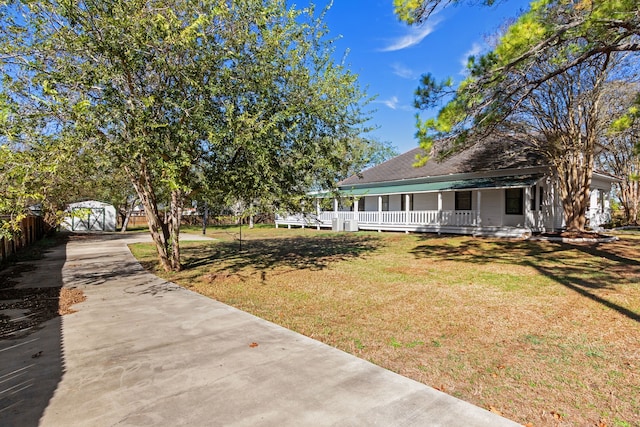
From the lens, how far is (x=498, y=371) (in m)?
3.67

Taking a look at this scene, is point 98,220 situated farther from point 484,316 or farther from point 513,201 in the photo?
point 484,316

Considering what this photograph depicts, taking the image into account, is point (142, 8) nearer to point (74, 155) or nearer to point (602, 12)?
point (74, 155)

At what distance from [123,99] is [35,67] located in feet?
5.12

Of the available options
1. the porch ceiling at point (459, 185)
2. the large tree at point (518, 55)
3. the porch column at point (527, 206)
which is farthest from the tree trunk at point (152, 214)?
the porch column at point (527, 206)

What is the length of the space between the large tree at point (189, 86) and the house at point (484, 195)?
665 cm

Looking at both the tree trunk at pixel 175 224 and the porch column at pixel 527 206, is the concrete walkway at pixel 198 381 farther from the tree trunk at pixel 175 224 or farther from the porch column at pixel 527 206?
the porch column at pixel 527 206

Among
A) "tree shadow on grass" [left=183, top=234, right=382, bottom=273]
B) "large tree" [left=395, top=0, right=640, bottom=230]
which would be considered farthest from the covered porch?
"large tree" [left=395, top=0, right=640, bottom=230]

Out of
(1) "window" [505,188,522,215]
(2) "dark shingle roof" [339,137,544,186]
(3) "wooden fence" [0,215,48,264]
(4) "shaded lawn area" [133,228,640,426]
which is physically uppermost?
(2) "dark shingle roof" [339,137,544,186]

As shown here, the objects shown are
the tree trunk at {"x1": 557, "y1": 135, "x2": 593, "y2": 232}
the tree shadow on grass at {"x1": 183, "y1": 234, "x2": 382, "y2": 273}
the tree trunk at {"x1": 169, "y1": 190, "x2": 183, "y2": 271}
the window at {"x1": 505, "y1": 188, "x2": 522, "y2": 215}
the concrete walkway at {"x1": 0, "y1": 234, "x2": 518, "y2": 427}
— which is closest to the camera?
the concrete walkway at {"x1": 0, "y1": 234, "x2": 518, "y2": 427}

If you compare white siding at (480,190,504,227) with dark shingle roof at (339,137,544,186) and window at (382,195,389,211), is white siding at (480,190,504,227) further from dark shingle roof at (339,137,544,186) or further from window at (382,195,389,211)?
window at (382,195,389,211)

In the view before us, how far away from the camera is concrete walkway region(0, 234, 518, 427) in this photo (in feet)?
9.31

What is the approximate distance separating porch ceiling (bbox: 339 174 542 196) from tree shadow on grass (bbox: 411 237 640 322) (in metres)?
2.65

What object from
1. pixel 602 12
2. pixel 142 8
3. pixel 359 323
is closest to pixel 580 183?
pixel 602 12

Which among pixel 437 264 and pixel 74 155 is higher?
pixel 74 155
